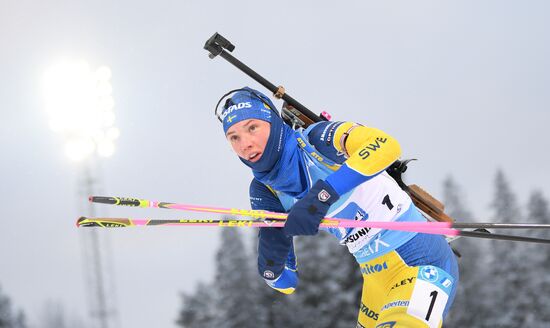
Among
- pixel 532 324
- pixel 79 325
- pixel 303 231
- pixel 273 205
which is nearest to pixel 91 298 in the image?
pixel 273 205

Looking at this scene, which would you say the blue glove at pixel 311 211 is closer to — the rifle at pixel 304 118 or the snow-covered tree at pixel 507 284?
the rifle at pixel 304 118

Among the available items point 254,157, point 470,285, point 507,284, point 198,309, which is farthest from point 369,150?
point 470,285

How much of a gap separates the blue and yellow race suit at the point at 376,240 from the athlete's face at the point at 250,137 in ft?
0.89

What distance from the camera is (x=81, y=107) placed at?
14.8m

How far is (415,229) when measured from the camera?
366 cm

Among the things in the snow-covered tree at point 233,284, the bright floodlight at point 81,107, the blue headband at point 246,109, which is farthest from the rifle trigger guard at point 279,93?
the snow-covered tree at point 233,284

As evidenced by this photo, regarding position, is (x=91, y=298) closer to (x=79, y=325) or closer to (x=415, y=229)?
(x=415, y=229)

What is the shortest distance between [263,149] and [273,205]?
0.59 meters

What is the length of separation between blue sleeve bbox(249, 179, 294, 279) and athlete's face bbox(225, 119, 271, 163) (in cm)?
49

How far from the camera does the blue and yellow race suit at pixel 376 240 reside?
3670 mm

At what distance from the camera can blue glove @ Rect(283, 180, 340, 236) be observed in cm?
345

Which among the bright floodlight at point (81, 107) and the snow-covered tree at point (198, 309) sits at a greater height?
the bright floodlight at point (81, 107)

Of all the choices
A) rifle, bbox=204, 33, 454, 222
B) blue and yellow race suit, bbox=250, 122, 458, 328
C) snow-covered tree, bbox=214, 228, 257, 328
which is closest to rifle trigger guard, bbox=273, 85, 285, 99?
rifle, bbox=204, 33, 454, 222

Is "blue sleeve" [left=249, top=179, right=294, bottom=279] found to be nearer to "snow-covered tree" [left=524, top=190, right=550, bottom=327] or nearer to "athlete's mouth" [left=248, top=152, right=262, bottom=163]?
"athlete's mouth" [left=248, top=152, right=262, bottom=163]
